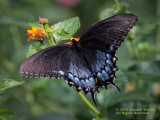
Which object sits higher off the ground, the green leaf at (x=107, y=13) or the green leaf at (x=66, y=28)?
the green leaf at (x=107, y=13)

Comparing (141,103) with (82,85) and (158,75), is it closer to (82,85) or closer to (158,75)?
(158,75)

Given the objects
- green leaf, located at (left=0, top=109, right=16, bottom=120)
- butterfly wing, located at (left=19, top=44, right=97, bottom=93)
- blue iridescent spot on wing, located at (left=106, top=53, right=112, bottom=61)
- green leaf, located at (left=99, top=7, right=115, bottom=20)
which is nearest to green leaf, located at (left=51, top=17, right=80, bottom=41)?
butterfly wing, located at (left=19, top=44, right=97, bottom=93)

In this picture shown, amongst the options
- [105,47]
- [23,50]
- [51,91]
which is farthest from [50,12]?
[105,47]

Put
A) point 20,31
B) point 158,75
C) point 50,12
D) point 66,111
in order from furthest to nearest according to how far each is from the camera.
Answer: point 50,12
point 20,31
point 66,111
point 158,75

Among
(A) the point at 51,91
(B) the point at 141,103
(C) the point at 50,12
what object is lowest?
(B) the point at 141,103

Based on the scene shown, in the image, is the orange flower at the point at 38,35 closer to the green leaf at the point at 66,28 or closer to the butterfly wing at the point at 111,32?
the green leaf at the point at 66,28

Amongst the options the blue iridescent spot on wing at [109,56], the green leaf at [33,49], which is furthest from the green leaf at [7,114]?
the blue iridescent spot on wing at [109,56]
